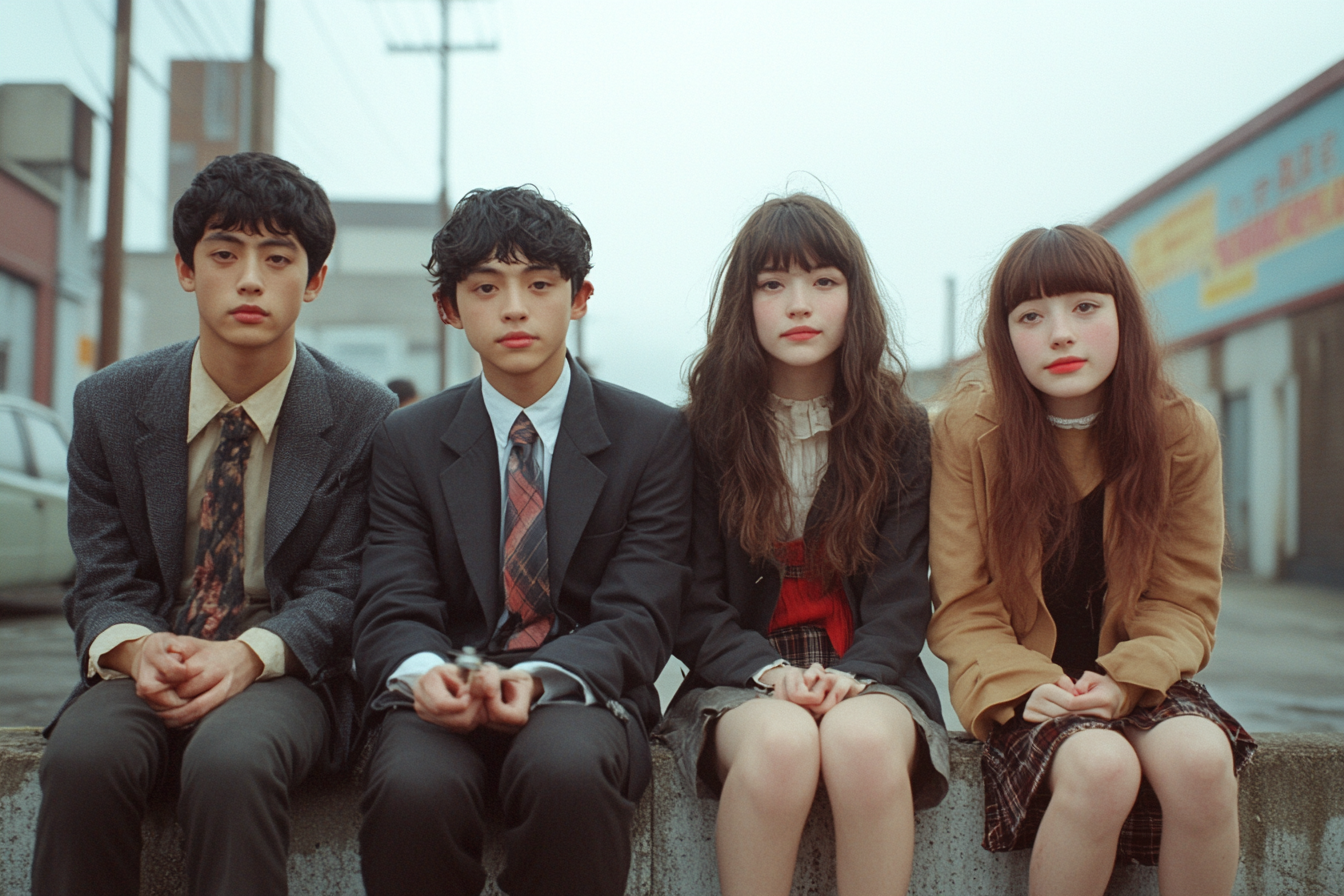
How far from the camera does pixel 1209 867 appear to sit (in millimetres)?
1965

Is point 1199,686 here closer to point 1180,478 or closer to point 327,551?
Answer: point 1180,478

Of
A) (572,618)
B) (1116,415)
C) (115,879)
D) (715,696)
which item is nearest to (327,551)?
(572,618)

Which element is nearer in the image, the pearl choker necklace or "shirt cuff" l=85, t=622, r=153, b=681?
"shirt cuff" l=85, t=622, r=153, b=681

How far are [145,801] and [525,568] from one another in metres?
0.82

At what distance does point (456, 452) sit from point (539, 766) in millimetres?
784

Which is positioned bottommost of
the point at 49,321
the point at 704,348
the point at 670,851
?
the point at 670,851

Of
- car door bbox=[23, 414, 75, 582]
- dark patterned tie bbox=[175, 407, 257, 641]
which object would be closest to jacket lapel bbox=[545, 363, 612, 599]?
dark patterned tie bbox=[175, 407, 257, 641]

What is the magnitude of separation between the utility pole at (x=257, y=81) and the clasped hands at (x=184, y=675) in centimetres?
1026

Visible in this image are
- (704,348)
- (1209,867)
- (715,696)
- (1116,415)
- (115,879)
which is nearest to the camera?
(115,879)

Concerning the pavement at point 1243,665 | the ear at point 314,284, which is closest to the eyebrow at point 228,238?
the ear at point 314,284

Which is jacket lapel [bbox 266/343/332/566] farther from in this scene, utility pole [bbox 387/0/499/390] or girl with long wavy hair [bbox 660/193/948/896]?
utility pole [bbox 387/0/499/390]

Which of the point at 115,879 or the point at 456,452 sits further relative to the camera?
the point at 456,452

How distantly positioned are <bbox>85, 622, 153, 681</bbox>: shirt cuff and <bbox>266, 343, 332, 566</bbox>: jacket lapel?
283 mm

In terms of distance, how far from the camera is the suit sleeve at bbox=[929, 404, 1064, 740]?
2.23m
